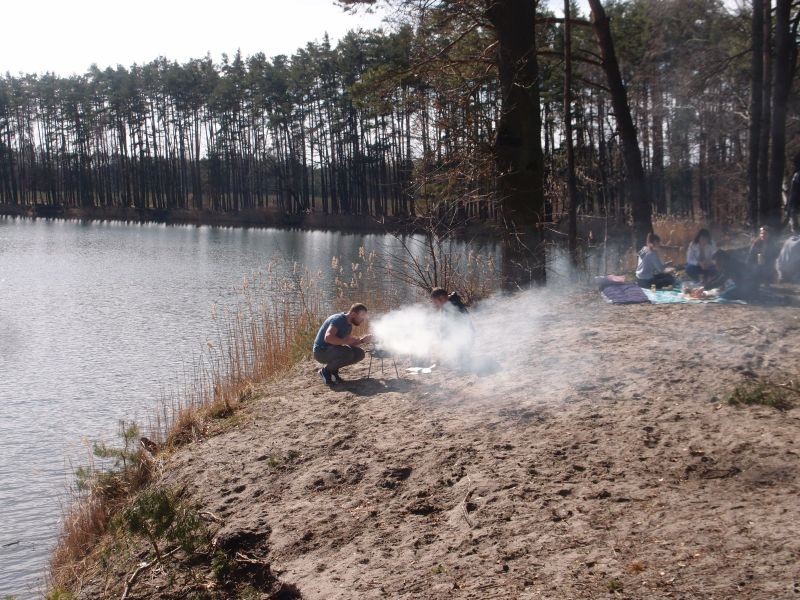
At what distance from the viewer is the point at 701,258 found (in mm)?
14344

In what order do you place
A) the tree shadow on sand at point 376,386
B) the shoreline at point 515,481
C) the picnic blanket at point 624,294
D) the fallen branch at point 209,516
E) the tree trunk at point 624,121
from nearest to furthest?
the shoreline at point 515,481, the fallen branch at point 209,516, the tree shadow on sand at point 376,386, the picnic blanket at point 624,294, the tree trunk at point 624,121

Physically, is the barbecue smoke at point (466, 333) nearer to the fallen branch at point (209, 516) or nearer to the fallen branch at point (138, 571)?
the fallen branch at point (209, 516)

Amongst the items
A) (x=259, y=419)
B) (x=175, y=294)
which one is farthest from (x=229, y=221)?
(x=259, y=419)

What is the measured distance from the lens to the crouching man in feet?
33.2

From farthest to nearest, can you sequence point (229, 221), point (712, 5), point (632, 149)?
point (229, 221) → point (712, 5) → point (632, 149)

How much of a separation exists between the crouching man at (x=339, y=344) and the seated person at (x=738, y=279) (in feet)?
18.5

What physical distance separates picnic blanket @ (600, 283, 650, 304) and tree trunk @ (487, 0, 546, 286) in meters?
1.73

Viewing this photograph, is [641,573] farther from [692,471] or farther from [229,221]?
[229,221]

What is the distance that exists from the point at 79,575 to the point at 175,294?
1763cm

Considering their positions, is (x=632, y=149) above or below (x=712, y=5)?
below

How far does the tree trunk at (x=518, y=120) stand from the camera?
46.5 feet

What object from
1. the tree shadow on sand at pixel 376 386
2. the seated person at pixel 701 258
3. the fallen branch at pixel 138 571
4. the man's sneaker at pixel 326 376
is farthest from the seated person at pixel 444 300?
the seated person at pixel 701 258

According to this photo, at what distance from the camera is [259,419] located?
31.3 ft

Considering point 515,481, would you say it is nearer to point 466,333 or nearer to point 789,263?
point 466,333
